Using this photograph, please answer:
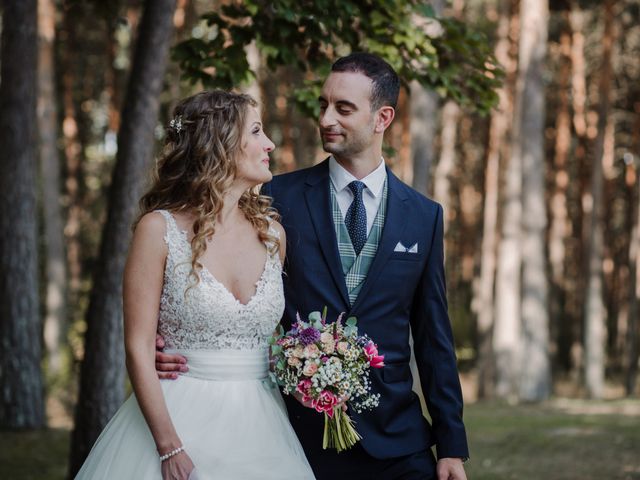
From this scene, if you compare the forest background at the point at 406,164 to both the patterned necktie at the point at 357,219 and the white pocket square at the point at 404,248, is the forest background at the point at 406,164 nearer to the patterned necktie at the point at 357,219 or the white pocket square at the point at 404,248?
the patterned necktie at the point at 357,219

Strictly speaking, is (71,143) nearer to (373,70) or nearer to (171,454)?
(373,70)

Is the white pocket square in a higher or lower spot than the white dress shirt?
lower

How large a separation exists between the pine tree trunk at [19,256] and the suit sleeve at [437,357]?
7425 millimetres

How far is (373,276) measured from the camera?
3838mm

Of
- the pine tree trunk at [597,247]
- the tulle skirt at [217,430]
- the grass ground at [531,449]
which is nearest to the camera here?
the tulle skirt at [217,430]

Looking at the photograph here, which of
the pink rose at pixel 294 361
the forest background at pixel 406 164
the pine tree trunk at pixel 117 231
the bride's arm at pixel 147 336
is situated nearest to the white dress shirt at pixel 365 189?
the pink rose at pixel 294 361

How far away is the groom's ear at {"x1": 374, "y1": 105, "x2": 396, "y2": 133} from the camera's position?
13.3 feet

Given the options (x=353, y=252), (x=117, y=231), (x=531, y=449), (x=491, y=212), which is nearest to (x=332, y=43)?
(x=117, y=231)

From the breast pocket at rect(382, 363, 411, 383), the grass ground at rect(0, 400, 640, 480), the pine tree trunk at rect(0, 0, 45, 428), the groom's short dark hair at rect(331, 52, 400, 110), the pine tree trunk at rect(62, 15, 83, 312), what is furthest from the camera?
the pine tree trunk at rect(62, 15, 83, 312)

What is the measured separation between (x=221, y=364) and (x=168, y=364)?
0.66ft

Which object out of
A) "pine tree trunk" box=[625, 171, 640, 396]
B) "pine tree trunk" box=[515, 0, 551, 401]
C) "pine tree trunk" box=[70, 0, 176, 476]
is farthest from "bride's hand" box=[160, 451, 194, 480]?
"pine tree trunk" box=[625, 171, 640, 396]

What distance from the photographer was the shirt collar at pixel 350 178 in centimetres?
403

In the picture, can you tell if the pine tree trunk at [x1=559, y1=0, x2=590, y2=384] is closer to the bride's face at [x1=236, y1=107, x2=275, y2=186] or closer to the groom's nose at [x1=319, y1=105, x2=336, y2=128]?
the groom's nose at [x1=319, y1=105, x2=336, y2=128]

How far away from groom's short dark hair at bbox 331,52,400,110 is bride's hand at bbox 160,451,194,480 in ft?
5.33
